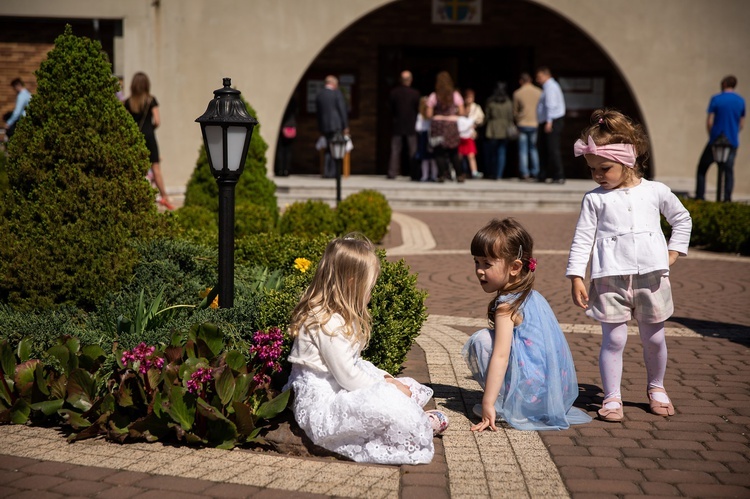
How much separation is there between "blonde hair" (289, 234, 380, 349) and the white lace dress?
0.14ft

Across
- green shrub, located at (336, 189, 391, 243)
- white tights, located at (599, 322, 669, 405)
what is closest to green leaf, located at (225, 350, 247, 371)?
white tights, located at (599, 322, 669, 405)

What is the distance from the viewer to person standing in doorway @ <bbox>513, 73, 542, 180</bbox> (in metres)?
16.6

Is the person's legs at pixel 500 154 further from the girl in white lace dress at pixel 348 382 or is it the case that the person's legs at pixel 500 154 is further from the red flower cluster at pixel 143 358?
the red flower cluster at pixel 143 358

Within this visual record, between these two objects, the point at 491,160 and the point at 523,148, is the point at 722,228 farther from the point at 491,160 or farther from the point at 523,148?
the point at 491,160

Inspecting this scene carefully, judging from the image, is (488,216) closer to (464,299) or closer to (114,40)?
(464,299)

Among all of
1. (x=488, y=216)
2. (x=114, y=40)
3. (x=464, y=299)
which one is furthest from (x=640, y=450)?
(x=114, y=40)

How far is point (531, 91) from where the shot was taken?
54.5 ft

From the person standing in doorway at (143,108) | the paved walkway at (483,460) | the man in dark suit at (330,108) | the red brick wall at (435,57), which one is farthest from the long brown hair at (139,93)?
the red brick wall at (435,57)

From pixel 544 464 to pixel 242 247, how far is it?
3906mm

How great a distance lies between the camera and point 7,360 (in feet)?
13.7

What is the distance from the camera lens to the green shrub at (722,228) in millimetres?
10453

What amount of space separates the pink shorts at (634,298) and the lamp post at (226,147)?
1896 millimetres

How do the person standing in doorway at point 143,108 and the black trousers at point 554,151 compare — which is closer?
the person standing in doorway at point 143,108

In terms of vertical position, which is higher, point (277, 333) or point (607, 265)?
point (607, 265)
